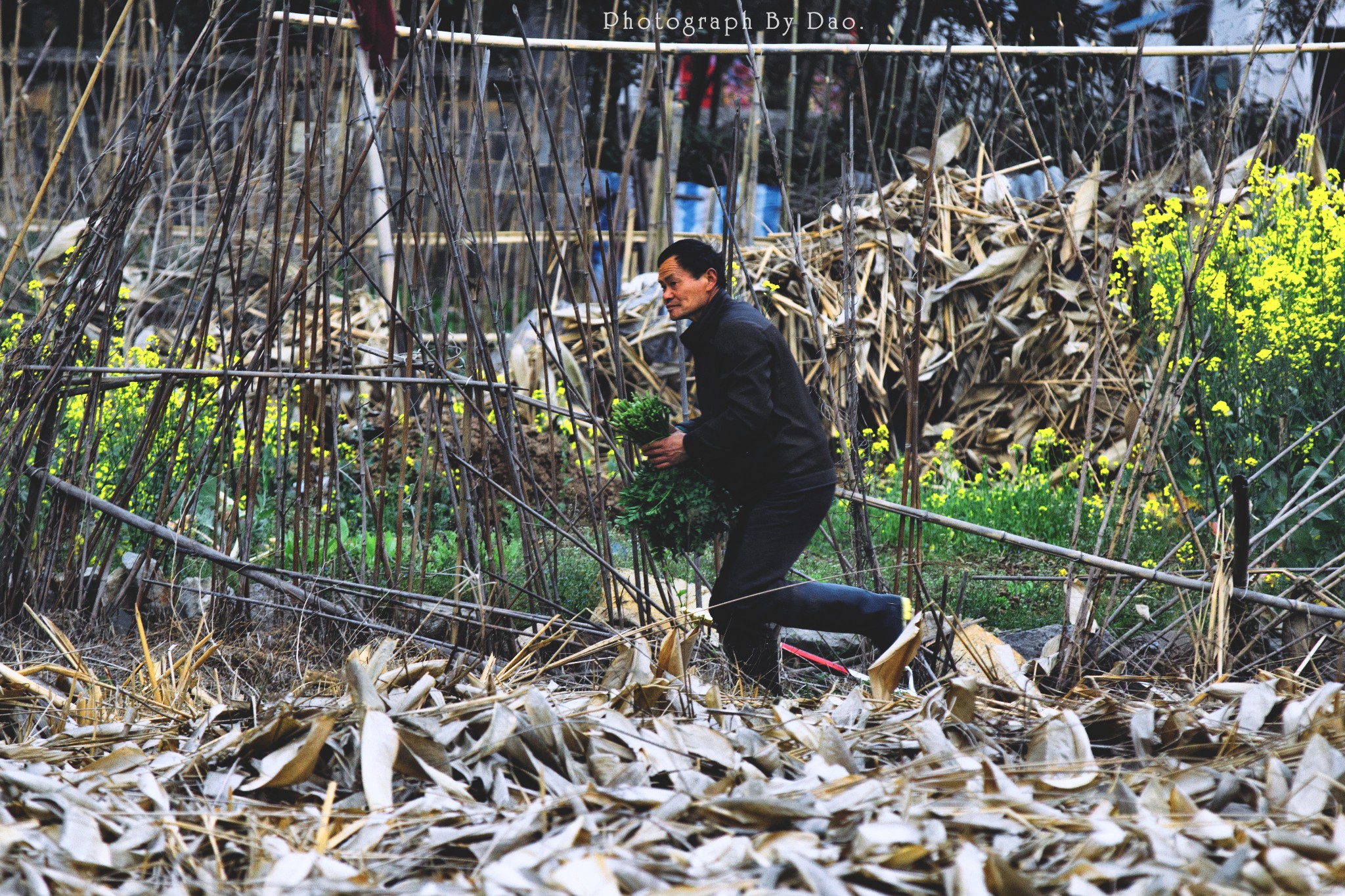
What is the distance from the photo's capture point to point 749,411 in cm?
264

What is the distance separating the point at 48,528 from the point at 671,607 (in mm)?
1621

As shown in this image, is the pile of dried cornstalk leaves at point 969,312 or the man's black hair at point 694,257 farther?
the pile of dried cornstalk leaves at point 969,312

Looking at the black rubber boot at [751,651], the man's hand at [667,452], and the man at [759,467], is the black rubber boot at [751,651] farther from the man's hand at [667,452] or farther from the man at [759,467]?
the man's hand at [667,452]

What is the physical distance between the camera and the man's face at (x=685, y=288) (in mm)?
2725

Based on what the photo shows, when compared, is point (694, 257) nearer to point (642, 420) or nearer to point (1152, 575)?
point (642, 420)

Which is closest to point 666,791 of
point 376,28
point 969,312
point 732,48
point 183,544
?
point 183,544

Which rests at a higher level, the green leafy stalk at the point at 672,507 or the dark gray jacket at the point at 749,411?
the dark gray jacket at the point at 749,411

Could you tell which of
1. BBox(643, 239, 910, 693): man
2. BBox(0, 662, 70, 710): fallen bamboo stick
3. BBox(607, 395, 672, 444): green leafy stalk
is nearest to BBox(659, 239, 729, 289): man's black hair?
BBox(643, 239, 910, 693): man

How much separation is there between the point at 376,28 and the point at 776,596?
168 centimetres

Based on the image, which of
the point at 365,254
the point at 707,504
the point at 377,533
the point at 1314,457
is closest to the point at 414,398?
the point at 377,533

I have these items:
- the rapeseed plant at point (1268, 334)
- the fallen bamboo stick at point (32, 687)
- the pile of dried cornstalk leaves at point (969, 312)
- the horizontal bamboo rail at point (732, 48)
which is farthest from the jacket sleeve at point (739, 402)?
the pile of dried cornstalk leaves at point (969, 312)

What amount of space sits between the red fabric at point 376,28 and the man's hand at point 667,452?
43.5 inches

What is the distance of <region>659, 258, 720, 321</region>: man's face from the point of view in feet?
8.94

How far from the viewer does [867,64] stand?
8.09 metres
